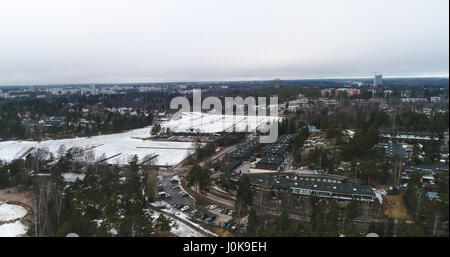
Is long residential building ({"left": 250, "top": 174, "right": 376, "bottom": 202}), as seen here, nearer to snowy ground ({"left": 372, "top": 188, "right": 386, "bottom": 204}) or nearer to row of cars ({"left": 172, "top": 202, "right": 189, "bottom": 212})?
snowy ground ({"left": 372, "top": 188, "right": 386, "bottom": 204})

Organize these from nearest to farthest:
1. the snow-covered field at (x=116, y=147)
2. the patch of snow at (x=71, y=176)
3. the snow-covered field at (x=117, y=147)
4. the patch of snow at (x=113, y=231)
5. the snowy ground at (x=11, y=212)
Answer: the patch of snow at (x=113, y=231) → the snowy ground at (x=11, y=212) → the patch of snow at (x=71, y=176) → the snow-covered field at (x=116, y=147) → the snow-covered field at (x=117, y=147)

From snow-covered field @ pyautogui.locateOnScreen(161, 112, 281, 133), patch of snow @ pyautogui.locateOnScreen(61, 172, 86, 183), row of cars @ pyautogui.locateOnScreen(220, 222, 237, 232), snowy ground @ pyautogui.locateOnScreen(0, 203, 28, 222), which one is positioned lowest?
snowy ground @ pyautogui.locateOnScreen(0, 203, 28, 222)

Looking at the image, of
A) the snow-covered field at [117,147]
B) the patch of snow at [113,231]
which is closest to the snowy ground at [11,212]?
the patch of snow at [113,231]

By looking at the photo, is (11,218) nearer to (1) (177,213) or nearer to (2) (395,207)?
(1) (177,213)

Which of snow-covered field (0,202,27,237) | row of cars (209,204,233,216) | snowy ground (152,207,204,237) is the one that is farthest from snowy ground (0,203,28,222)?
row of cars (209,204,233,216)

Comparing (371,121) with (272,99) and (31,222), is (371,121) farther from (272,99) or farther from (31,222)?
(272,99)

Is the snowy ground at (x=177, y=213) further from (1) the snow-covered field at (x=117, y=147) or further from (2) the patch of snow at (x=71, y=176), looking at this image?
(1) the snow-covered field at (x=117, y=147)

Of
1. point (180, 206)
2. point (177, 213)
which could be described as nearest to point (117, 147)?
point (180, 206)
